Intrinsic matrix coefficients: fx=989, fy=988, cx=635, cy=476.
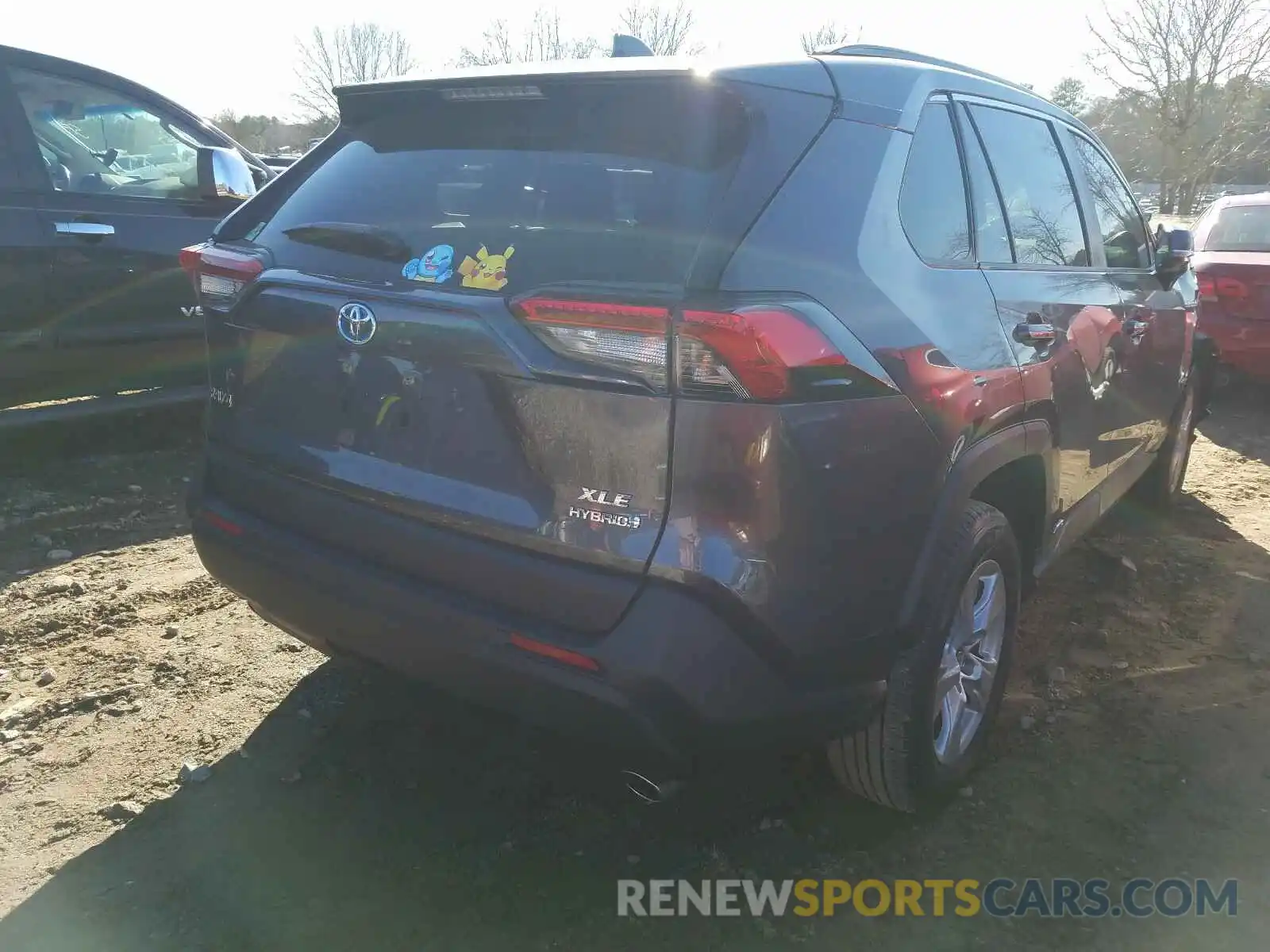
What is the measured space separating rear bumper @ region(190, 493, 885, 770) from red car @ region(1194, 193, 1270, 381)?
20.4ft

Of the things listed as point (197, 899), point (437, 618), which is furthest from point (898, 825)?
point (197, 899)

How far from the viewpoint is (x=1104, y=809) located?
2.67 metres

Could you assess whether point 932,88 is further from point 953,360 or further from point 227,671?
point 227,671

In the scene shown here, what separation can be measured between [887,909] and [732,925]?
0.38 metres

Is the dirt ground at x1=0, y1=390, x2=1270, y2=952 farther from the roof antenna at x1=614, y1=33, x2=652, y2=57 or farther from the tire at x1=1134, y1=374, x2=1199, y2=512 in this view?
the roof antenna at x1=614, y1=33, x2=652, y2=57

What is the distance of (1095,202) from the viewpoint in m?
3.67

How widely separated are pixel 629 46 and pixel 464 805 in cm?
217

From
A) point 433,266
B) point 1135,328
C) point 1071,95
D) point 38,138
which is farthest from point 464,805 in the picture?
point 1071,95

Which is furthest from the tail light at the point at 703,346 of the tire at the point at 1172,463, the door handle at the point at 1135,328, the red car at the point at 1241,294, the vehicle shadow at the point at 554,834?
the red car at the point at 1241,294

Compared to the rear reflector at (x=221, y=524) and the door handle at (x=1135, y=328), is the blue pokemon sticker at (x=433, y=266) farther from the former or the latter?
the door handle at (x=1135, y=328)

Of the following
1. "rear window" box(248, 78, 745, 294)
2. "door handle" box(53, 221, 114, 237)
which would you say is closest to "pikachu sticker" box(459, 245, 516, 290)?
"rear window" box(248, 78, 745, 294)

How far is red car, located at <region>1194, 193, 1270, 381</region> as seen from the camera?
6879 millimetres

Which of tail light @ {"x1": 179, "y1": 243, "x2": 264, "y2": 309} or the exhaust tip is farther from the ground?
tail light @ {"x1": 179, "y1": 243, "x2": 264, "y2": 309}

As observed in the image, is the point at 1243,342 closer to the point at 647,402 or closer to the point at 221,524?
the point at 647,402
